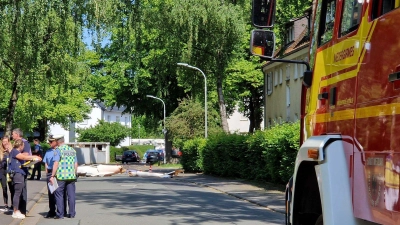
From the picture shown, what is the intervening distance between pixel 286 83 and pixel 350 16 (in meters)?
46.3

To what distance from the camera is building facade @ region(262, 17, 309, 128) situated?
160 feet

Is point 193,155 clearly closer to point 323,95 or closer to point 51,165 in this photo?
point 51,165

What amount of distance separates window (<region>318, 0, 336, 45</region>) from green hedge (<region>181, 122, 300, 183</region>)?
13801mm

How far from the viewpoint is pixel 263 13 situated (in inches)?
264

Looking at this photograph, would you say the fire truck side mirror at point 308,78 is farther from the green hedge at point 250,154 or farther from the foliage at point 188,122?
the foliage at point 188,122

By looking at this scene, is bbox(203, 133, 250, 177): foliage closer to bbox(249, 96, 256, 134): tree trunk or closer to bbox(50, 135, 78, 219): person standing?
bbox(50, 135, 78, 219): person standing

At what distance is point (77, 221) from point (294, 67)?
3579cm

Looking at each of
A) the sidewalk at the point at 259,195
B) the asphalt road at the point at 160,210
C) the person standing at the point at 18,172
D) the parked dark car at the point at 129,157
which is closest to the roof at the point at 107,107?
the parked dark car at the point at 129,157

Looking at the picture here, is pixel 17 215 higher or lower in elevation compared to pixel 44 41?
lower

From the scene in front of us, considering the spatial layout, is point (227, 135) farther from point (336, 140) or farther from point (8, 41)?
point (336, 140)

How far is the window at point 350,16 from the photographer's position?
557 cm

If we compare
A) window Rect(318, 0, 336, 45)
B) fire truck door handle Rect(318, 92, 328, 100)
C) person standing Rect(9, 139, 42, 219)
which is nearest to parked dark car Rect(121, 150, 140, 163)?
person standing Rect(9, 139, 42, 219)

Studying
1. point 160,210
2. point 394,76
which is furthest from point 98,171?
point 394,76

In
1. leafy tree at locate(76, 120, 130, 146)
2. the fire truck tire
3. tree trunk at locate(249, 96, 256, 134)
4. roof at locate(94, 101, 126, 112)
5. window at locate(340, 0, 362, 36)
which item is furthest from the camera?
leafy tree at locate(76, 120, 130, 146)
